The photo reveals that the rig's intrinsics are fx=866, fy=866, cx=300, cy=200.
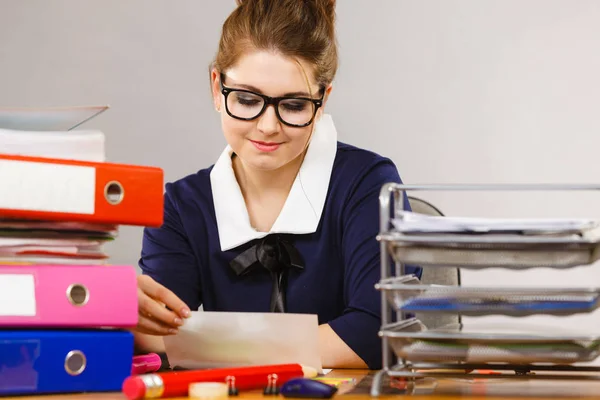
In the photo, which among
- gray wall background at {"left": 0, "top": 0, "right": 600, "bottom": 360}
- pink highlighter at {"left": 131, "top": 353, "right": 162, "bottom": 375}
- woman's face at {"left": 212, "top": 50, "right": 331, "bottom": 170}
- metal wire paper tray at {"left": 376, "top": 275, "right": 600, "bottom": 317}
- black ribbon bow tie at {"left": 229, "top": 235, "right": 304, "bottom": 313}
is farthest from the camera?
gray wall background at {"left": 0, "top": 0, "right": 600, "bottom": 360}

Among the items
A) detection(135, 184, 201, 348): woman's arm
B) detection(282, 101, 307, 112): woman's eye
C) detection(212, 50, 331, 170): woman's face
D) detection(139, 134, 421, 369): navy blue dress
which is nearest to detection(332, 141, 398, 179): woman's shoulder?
detection(139, 134, 421, 369): navy blue dress

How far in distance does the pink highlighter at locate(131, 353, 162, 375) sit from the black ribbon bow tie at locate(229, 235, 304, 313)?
460mm

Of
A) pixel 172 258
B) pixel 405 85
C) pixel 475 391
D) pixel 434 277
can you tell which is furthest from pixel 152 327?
pixel 405 85

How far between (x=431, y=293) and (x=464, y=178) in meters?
1.92

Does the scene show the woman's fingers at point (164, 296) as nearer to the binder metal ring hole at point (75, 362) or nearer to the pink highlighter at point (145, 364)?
the pink highlighter at point (145, 364)

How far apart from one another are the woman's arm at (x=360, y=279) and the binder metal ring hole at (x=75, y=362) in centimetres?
52

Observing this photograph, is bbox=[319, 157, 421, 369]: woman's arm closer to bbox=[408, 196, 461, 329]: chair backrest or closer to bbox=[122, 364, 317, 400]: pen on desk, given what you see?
bbox=[408, 196, 461, 329]: chair backrest

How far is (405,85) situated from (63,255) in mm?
1968

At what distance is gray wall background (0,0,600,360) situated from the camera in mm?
2732

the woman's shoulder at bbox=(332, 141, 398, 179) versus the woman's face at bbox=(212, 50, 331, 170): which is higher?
the woman's face at bbox=(212, 50, 331, 170)

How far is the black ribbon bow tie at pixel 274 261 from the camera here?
1.66 meters

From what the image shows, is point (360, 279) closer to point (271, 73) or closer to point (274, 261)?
point (274, 261)

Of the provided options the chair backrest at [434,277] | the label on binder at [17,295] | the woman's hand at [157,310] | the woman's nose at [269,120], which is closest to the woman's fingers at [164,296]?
the woman's hand at [157,310]

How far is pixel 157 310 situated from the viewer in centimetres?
118
